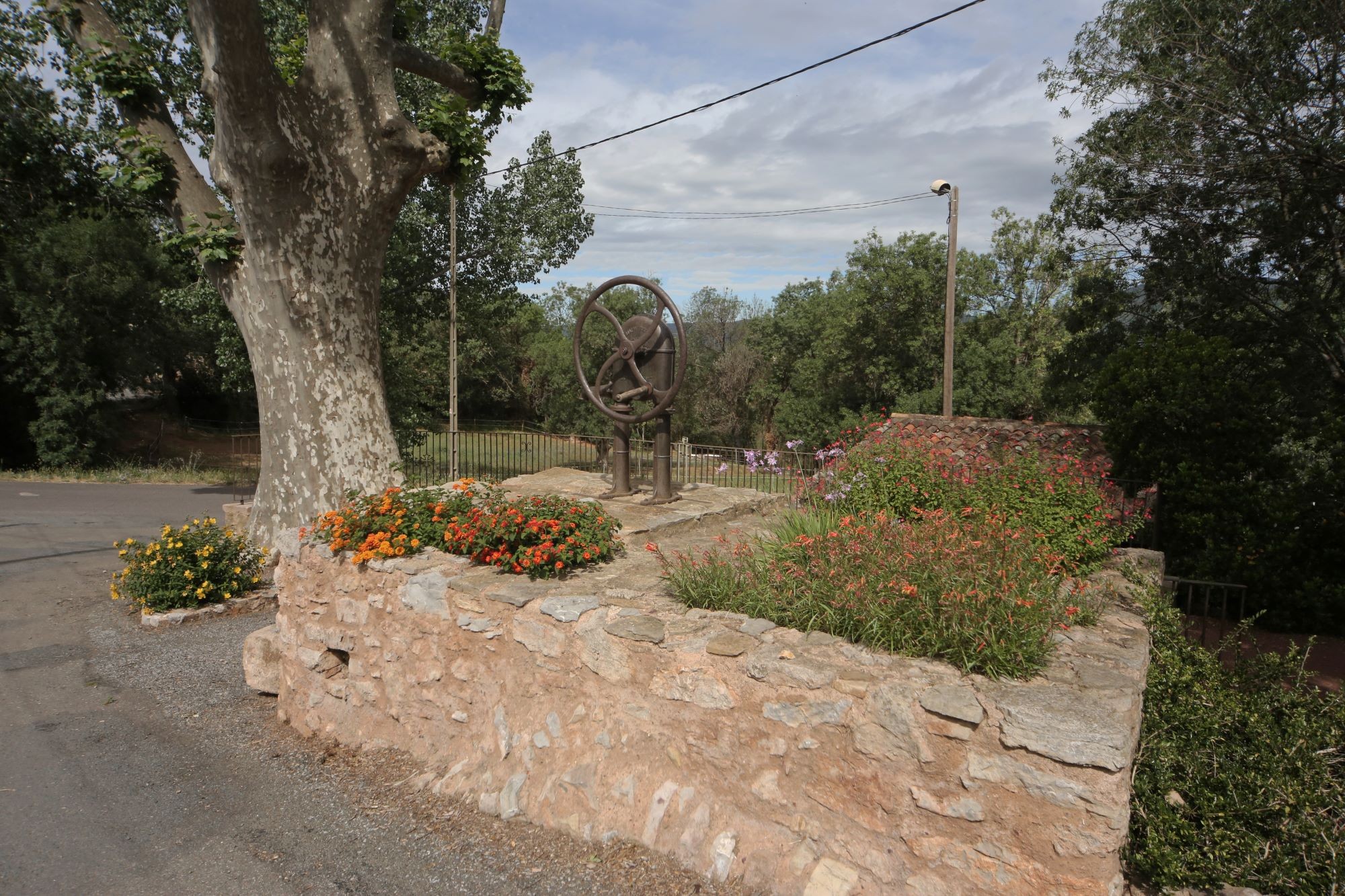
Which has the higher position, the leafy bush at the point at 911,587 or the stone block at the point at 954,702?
the leafy bush at the point at 911,587

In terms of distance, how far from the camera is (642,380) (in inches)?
260

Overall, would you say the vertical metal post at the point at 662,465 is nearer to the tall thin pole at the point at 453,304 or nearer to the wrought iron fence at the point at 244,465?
the tall thin pole at the point at 453,304

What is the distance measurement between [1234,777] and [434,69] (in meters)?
8.89

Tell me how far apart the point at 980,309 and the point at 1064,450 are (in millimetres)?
17598

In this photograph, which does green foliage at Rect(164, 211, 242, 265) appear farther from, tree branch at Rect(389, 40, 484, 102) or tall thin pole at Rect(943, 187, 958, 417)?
tall thin pole at Rect(943, 187, 958, 417)

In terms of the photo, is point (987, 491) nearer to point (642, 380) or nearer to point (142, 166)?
point (642, 380)

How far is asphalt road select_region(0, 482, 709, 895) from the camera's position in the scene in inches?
142

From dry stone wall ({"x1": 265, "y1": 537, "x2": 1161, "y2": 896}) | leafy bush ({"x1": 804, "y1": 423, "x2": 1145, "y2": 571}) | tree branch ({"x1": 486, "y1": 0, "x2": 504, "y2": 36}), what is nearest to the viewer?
dry stone wall ({"x1": 265, "y1": 537, "x2": 1161, "y2": 896})

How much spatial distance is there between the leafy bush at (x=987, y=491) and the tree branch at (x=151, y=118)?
7086 mm

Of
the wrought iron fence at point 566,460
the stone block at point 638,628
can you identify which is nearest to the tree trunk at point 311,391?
the wrought iron fence at point 566,460

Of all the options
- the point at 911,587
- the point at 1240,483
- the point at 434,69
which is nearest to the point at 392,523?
the point at 911,587

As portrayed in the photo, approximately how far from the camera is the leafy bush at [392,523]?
5.05 meters

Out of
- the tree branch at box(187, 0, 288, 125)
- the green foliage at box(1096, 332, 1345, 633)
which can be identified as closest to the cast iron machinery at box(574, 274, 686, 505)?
the tree branch at box(187, 0, 288, 125)

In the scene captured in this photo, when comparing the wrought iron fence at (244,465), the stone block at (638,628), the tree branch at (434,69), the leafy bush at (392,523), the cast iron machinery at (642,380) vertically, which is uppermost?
the tree branch at (434,69)
